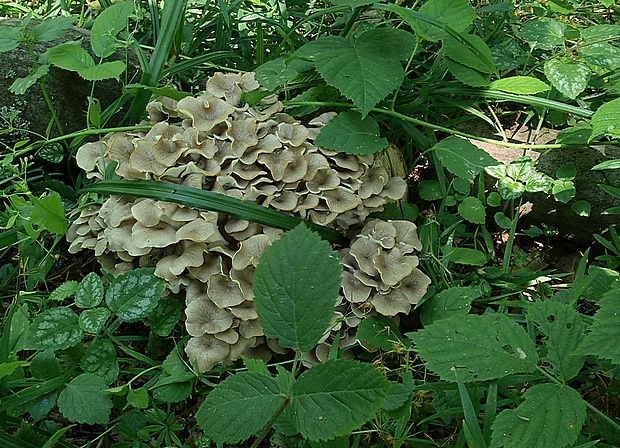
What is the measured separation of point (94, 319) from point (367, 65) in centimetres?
156

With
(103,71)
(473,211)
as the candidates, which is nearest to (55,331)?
(103,71)

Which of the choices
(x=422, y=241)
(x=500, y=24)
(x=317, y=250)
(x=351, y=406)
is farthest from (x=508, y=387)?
(x=500, y=24)

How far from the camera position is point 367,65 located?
224cm

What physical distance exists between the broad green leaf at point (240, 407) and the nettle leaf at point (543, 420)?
709mm

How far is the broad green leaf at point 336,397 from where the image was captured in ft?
4.39

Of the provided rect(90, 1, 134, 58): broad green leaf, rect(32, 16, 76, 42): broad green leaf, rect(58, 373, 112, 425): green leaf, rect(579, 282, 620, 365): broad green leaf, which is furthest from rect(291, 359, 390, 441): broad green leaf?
rect(32, 16, 76, 42): broad green leaf

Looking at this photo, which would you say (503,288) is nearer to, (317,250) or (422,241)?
(422,241)

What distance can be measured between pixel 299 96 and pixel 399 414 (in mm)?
1624

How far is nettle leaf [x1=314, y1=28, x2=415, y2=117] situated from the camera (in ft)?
7.07

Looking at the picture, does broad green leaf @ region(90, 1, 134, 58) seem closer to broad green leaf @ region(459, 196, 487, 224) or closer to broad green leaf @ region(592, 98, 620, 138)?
broad green leaf @ region(459, 196, 487, 224)

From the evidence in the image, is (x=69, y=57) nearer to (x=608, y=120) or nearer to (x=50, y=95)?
(x=50, y=95)

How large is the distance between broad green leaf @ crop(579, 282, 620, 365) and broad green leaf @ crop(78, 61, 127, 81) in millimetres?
2130

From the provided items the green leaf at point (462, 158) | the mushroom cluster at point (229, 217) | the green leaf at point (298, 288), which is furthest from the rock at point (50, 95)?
the green leaf at point (298, 288)

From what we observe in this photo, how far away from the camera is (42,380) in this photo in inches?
77.4
